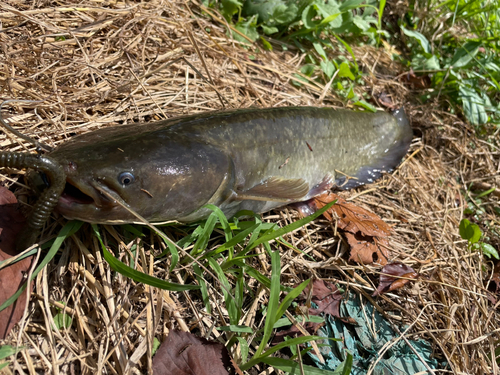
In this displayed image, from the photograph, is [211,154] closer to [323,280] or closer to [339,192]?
[323,280]

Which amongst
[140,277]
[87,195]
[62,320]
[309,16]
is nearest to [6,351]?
[62,320]

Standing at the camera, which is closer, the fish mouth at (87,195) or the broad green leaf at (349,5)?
the fish mouth at (87,195)

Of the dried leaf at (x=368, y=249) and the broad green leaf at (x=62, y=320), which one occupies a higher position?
the broad green leaf at (x=62, y=320)

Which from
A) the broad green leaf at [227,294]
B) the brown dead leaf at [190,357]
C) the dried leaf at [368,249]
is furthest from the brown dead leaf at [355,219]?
the brown dead leaf at [190,357]

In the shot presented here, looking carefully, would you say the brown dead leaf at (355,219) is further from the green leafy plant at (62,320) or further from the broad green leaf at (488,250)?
the green leafy plant at (62,320)

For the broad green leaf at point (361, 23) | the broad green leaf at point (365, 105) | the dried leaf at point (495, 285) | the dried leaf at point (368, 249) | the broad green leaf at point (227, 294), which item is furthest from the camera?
the broad green leaf at point (361, 23)

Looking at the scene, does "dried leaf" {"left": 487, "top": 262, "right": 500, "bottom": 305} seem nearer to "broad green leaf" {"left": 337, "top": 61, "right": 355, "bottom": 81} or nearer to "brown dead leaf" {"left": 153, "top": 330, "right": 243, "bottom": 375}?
"brown dead leaf" {"left": 153, "top": 330, "right": 243, "bottom": 375}

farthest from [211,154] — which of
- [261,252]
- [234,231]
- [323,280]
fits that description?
[323,280]

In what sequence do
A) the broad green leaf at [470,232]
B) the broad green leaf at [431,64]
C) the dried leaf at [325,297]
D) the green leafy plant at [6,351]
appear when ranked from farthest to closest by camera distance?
1. the broad green leaf at [431,64]
2. the broad green leaf at [470,232]
3. the dried leaf at [325,297]
4. the green leafy plant at [6,351]
